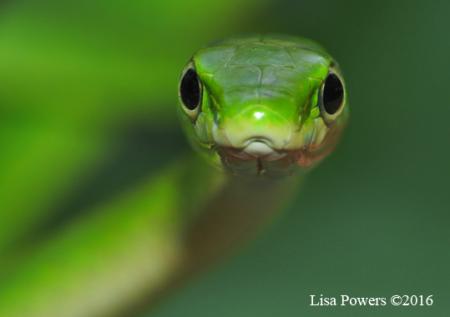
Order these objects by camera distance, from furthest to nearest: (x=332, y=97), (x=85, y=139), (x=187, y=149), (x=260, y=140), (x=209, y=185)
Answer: (x=187, y=149), (x=85, y=139), (x=209, y=185), (x=332, y=97), (x=260, y=140)

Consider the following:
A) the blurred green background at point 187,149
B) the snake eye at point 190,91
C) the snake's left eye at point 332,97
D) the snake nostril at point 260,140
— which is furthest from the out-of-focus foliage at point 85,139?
the snake nostril at point 260,140

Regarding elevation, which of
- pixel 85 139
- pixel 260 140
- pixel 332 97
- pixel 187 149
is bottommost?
pixel 260 140

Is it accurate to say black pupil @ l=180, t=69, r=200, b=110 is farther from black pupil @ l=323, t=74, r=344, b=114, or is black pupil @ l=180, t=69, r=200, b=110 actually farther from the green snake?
black pupil @ l=323, t=74, r=344, b=114

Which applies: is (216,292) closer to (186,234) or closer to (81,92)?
(186,234)

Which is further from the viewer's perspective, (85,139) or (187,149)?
(187,149)

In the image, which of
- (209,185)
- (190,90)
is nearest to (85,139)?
(209,185)

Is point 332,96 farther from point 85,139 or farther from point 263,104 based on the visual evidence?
point 85,139

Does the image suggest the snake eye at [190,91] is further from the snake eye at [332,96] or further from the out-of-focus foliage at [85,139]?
the out-of-focus foliage at [85,139]
